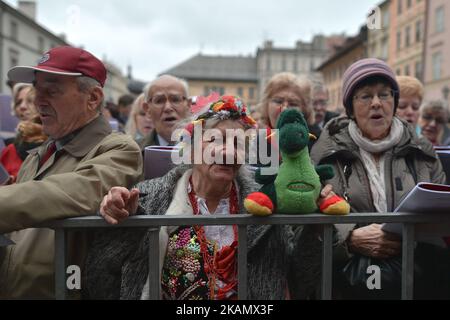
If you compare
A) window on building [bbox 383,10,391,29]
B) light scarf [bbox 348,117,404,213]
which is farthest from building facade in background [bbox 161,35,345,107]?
light scarf [bbox 348,117,404,213]

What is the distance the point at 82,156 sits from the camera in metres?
1.90

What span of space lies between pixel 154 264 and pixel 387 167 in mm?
1256

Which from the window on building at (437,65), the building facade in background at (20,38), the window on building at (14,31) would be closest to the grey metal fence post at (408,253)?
the building facade in background at (20,38)

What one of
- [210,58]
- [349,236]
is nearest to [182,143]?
[349,236]

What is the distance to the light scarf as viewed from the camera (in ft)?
6.85

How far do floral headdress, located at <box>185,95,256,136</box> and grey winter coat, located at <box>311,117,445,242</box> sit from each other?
476 mm

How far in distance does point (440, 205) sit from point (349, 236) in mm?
504

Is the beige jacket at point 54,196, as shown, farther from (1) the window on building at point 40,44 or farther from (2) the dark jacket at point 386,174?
(1) the window on building at point 40,44

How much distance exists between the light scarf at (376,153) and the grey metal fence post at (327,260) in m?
0.63

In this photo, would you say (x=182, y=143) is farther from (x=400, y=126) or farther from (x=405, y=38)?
(x=405, y=38)

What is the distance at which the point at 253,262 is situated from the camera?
1.84 meters

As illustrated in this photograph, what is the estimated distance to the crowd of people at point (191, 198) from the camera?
170 cm

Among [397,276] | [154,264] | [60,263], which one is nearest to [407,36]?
[397,276]

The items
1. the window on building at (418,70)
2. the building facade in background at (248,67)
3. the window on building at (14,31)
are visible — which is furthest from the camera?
the building facade in background at (248,67)
